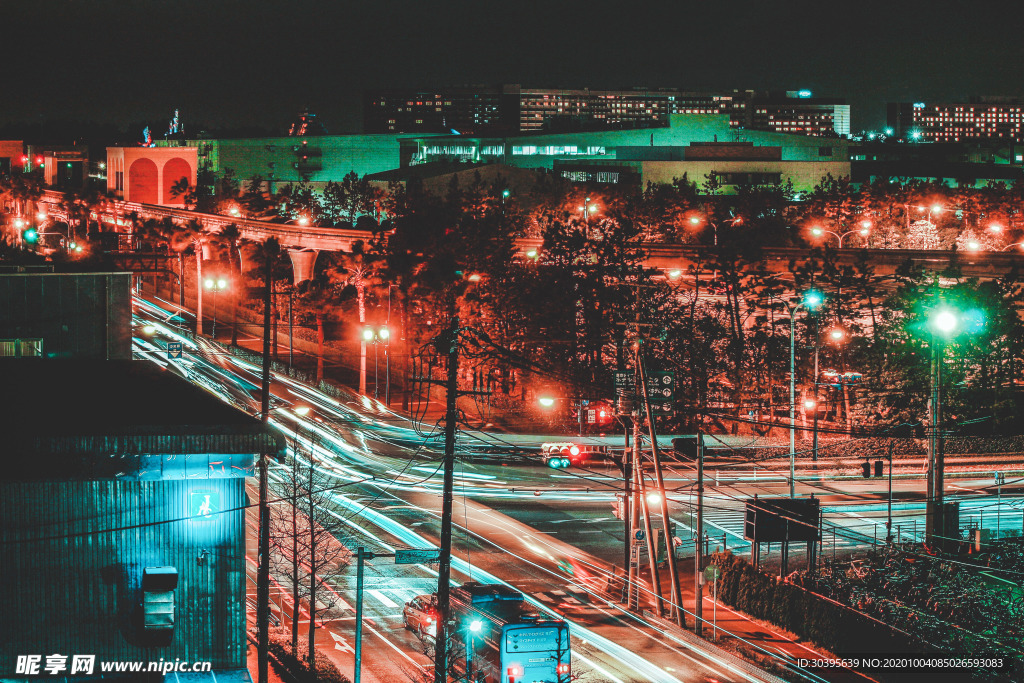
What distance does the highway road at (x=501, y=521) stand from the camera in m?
22.4

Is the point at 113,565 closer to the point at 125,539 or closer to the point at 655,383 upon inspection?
the point at 125,539

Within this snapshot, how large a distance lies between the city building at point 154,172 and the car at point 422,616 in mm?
79054

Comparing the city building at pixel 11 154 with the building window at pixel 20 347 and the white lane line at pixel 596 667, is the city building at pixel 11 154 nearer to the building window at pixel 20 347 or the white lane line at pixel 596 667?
the building window at pixel 20 347

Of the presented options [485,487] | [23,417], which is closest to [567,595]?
[485,487]

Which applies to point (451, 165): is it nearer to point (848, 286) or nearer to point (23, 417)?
point (848, 286)

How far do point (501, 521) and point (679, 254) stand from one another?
26.4 m

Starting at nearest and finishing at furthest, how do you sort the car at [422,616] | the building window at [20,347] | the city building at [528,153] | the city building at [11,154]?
the car at [422,616] < the building window at [20,347] < the city building at [528,153] < the city building at [11,154]

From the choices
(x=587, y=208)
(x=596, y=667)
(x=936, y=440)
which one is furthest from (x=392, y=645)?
(x=587, y=208)

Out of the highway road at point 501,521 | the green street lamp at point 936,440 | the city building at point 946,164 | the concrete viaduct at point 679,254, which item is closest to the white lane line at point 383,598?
the highway road at point 501,521

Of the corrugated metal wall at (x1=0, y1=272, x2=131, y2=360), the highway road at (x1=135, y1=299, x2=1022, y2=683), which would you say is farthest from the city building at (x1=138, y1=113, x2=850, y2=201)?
the corrugated metal wall at (x1=0, y1=272, x2=131, y2=360)

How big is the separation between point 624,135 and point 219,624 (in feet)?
313

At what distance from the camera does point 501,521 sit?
32094 mm

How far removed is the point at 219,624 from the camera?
15.9 m

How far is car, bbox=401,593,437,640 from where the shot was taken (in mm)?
21984
